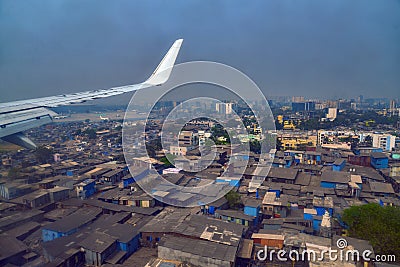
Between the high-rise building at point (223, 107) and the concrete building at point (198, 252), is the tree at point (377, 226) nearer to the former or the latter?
the concrete building at point (198, 252)

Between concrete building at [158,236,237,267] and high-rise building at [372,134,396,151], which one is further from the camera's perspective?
high-rise building at [372,134,396,151]

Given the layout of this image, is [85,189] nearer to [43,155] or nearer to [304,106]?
[43,155]

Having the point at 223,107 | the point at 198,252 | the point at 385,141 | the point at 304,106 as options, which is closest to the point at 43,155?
the point at 223,107

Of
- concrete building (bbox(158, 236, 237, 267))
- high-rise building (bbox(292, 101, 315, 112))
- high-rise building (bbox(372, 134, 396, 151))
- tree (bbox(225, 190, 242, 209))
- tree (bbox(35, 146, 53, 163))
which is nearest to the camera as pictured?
concrete building (bbox(158, 236, 237, 267))

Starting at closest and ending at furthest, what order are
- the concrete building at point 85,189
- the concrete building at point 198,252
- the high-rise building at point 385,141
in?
the concrete building at point 198,252 < the concrete building at point 85,189 < the high-rise building at point 385,141

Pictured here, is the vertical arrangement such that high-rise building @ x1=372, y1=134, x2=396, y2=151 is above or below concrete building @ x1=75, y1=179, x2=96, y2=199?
above

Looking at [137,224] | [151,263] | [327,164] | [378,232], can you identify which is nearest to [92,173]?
[137,224]

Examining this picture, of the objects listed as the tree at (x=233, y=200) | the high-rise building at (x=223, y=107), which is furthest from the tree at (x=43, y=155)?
the tree at (x=233, y=200)

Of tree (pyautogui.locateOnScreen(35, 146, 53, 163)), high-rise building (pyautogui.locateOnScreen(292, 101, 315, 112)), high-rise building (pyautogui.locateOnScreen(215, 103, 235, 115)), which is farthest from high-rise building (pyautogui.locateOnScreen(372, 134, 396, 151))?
high-rise building (pyautogui.locateOnScreen(292, 101, 315, 112))

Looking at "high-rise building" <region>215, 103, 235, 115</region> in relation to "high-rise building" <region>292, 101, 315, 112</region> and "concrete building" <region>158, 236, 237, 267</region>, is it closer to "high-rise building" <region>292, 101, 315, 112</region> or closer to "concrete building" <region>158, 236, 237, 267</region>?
"concrete building" <region>158, 236, 237, 267</region>
